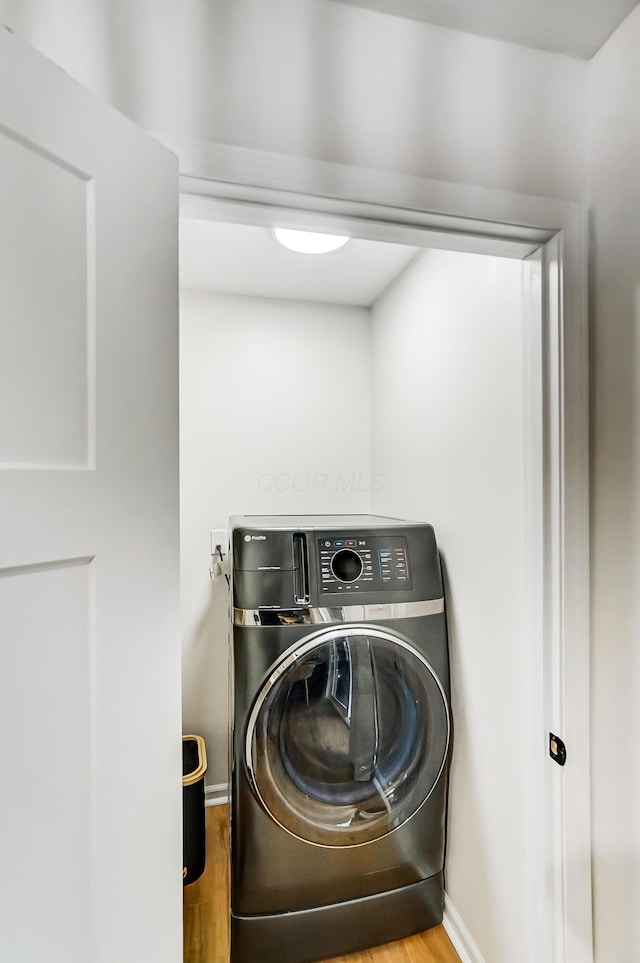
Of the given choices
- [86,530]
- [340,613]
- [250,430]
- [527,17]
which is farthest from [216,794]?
[527,17]

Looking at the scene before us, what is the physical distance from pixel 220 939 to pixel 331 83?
7.52 ft

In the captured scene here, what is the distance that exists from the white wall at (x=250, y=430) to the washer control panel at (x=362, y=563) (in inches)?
31.4

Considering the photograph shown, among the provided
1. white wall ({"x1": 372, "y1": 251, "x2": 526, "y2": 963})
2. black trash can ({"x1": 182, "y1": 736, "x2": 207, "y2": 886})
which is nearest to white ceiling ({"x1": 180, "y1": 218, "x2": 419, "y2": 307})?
white wall ({"x1": 372, "y1": 251, "x2": 526, "y2": 963})

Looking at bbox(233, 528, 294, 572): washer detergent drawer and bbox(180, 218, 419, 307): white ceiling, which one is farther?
bbox(180, 218, 419, 307): white ceiling

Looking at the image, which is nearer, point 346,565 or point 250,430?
point 346,565

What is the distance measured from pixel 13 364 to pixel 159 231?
319mm

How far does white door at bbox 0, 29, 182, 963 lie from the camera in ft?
1.98

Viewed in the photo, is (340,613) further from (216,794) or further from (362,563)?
(216,794)

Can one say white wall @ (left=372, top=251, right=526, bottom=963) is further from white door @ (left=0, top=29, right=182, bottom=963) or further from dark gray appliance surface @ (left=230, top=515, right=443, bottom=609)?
white door @ (left=0, top=29, right=182, bottom=963)

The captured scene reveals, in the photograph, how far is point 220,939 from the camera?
58.3 inches

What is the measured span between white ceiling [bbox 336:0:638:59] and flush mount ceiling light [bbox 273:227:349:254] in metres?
0.66

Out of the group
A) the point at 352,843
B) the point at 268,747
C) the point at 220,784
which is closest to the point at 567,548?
the point at 268,747

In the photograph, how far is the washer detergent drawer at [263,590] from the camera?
1.35 meters

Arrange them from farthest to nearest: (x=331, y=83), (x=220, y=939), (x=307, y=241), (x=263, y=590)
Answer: (x=307, y=241)
(x=220, y=939)
(x=263, y=590)
(x=331, y=83)
